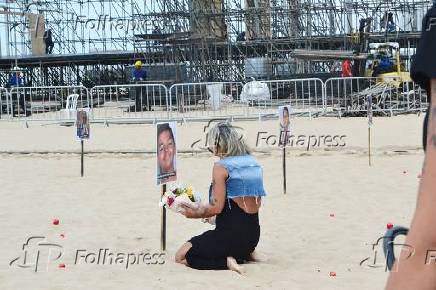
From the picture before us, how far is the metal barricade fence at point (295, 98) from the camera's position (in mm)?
22359

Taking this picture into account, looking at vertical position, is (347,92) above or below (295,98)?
above

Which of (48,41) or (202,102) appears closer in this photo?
(202,102)

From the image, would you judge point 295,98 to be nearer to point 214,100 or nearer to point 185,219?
point 214,100

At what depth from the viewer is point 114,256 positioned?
6199mm

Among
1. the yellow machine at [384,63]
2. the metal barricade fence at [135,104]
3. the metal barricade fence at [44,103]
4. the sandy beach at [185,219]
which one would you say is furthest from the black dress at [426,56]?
the yellow machine at [384,63]

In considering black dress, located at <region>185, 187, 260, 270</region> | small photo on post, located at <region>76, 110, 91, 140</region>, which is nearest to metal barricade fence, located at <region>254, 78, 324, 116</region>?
small photo on post, located at <region>76, 110, 91, 140</region>

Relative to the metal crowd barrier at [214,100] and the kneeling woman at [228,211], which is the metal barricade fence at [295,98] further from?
the kneeling woman at [228,211]

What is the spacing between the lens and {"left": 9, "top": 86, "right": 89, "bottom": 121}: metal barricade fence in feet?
75.2

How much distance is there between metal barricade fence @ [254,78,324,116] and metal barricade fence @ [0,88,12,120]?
727 centimetres

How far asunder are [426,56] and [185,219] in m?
6.74

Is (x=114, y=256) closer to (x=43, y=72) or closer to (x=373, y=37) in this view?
(x=373, y=37)

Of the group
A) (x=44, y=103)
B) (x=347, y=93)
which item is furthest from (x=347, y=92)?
(x=44, y=103)

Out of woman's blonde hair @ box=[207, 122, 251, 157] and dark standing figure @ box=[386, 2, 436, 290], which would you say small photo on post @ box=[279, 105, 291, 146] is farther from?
dark standing figure @ box=[386, 2, 436, 290]

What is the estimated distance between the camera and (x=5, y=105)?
25.0 metres
